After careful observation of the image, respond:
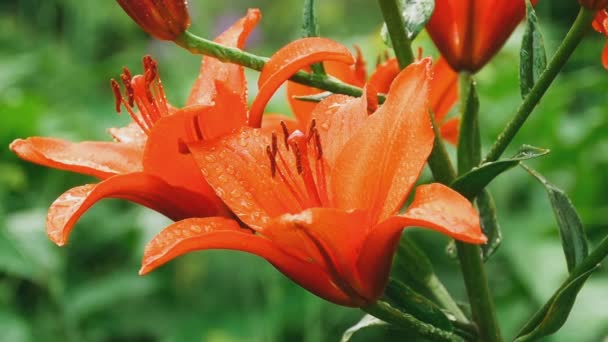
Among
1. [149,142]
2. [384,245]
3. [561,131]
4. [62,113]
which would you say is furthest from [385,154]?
[62,113]

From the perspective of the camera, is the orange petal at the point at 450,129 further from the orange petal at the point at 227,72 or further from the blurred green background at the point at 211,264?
the blurred green background at the point at 211,264

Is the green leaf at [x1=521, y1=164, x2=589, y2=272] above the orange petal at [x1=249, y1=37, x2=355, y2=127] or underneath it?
underneath

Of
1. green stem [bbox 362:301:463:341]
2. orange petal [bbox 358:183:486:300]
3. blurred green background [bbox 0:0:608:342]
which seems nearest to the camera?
orange petal [bbox 358:183:486:300]

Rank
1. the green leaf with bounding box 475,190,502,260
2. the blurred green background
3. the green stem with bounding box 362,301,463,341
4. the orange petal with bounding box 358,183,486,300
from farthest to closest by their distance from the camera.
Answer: the blurred green background, the green leaf with bounding box 475,190,502,260, the green stem with bounding box 362,301,463,341, the orange petal with bounding box 358,183,486,300

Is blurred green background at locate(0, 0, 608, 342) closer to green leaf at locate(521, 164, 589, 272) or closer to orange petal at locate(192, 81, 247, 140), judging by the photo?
green leaf at locate(521, 164, 589, 272)

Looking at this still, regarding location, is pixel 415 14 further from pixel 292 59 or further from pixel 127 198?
pixel 127 198

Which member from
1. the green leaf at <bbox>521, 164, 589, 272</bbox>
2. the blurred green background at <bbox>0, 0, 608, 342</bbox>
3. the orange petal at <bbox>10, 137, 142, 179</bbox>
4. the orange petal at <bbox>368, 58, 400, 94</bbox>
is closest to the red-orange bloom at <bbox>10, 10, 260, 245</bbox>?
the orange petal at <bbox>10, 137, 142, 179</bbox>

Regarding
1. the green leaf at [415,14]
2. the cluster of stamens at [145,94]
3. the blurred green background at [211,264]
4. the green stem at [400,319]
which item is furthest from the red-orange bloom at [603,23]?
the blurred green background at [211,264]
